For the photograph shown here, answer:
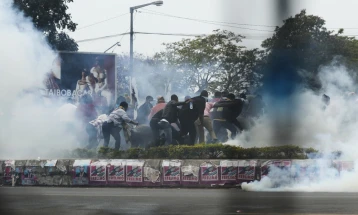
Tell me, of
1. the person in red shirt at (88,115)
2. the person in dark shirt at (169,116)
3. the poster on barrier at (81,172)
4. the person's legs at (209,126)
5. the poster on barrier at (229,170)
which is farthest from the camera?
the person in red shirt at (88,115)

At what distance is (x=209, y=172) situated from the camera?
11.4 meters

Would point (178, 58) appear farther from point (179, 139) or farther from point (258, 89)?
point (258, 89)

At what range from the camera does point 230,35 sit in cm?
267

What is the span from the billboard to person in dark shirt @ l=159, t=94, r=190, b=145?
14.2ft

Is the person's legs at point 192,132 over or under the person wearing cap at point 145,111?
under

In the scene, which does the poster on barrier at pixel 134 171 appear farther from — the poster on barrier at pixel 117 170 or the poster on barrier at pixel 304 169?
the poster on barrier at pixel 304 169

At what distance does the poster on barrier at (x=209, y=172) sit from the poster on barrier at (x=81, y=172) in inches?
82.8

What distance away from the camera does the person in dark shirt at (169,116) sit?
505 inches

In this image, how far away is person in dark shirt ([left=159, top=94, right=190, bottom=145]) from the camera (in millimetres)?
12820

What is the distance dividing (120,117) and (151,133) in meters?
0.78

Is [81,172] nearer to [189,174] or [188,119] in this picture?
[189,174]

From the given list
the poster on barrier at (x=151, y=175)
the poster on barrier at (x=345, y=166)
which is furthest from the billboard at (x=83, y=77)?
the poster on barrier at (x=345, y=166)

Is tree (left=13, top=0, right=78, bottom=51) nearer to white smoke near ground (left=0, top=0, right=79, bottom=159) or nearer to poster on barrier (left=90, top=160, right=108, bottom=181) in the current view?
white smoke near ground (left=0, top=0, right=79, bottom=159)

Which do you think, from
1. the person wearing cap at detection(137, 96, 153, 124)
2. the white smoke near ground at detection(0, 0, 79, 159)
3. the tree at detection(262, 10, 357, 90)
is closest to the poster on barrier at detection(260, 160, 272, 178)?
the person wearing cap at detection(137, 96, 153, 124)
